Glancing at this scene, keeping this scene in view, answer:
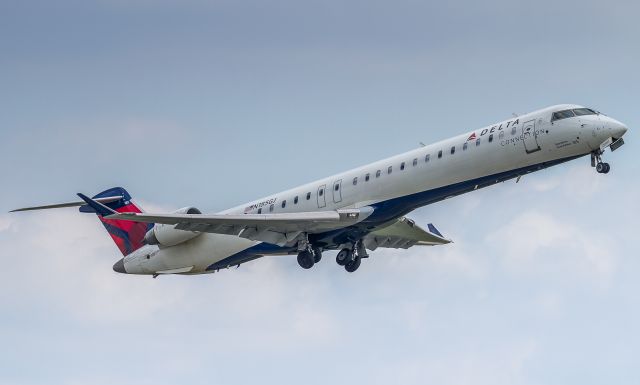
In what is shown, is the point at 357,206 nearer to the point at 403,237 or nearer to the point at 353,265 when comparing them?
the point at 353,265

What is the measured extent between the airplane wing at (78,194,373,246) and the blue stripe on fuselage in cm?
40

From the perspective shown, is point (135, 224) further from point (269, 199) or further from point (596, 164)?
point (596, 164)

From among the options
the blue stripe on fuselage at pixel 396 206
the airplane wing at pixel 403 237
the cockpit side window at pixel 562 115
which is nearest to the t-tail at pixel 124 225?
the blue stripe on fuselage at pixel 396 206

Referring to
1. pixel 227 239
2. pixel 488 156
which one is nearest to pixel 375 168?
pixel 488 156

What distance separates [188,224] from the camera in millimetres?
36594

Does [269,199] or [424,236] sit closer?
[269,199]

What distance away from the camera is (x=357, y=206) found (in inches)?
1426

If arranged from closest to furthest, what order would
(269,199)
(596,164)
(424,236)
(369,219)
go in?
1. (596,164)
2. (369,219)
3. (269,199)
4. (424,236)

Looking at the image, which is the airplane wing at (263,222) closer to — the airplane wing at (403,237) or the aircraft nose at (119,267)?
the airplane wing at (403,237)

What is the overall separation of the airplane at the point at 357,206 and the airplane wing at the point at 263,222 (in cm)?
3

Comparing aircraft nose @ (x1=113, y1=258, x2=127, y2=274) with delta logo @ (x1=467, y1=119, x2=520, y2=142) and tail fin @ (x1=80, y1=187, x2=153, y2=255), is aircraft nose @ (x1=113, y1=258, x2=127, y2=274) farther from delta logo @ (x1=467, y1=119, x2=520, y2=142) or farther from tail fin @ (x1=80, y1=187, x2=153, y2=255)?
delta logo @ (x1=467, y1=119, x2=520, y2=142)

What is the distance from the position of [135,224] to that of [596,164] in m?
17.6

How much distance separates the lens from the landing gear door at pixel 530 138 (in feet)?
110

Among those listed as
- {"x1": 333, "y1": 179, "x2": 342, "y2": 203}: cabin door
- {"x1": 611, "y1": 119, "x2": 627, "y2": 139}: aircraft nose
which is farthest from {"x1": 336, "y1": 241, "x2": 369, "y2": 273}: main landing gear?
{"x1": 611, "y1": 119, "x2": 627, "y2": 139}: aircraft nose
